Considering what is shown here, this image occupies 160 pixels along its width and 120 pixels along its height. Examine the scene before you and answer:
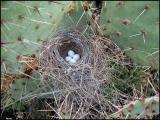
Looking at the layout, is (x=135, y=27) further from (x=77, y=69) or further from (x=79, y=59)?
(x=79, y=59)

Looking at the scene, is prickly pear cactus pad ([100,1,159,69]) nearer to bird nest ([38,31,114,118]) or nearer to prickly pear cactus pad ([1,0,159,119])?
prickly pear cactus pad ([1,0,159,119])

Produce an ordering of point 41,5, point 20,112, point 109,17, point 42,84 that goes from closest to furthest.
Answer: point 41,5 → point 109,17 → point 42,84 → point 20,112

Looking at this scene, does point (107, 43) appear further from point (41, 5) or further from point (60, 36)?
point (41, 5)

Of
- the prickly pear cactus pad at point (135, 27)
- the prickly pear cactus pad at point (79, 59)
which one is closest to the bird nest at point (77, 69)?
the prickly pear cactus pad at point (79, 59)

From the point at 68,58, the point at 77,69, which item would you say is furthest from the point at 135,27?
the point at 68,58

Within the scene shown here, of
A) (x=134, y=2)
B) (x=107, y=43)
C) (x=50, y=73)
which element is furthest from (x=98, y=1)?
(x=134, y=2)

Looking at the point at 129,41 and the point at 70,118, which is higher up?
the point at 129,41

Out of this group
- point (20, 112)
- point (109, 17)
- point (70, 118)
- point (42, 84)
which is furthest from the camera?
point (20, 112)
